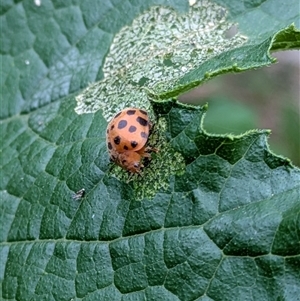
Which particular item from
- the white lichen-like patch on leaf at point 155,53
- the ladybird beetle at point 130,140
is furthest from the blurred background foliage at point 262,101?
the ladybird beetle at point 130,140

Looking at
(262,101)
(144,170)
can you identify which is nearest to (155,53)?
(144,170)

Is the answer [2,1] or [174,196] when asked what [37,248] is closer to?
[174,196]

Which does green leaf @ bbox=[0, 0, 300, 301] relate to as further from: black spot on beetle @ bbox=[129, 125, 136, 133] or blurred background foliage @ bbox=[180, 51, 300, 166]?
blurred background foliage @ bbox=[180, 51, 300, 166]

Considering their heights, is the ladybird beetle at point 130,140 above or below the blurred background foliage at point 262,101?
below

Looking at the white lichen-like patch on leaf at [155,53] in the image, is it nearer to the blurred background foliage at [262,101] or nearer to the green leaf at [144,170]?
the green leaf at [144,170]

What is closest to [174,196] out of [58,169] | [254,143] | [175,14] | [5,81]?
[254,143]

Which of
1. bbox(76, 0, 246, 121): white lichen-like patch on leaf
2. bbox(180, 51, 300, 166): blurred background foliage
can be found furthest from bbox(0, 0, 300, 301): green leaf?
bbox(180, 51, 300, 166): blurred background foliage
